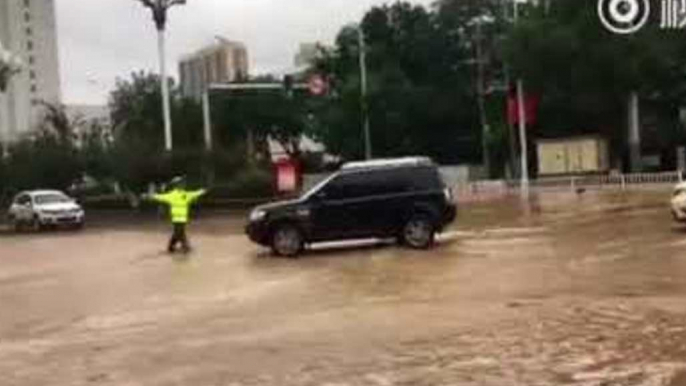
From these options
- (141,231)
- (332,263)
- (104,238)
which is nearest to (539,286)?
(332,263)

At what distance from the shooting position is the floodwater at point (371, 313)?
45.4ft

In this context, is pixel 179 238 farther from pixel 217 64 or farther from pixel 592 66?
pixel 217 64

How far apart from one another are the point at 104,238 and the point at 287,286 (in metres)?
22.8

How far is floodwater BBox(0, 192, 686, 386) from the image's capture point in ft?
45.4

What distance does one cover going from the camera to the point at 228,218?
54594mm

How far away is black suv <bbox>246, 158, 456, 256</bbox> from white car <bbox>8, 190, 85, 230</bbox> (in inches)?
1034

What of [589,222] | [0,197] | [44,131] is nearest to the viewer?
[589,222]

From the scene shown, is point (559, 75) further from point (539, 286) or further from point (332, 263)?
point (539, 286)

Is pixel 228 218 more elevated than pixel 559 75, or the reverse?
pixel 559 75

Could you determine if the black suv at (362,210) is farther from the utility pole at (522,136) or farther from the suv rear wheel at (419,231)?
the utility pole at (522,136)

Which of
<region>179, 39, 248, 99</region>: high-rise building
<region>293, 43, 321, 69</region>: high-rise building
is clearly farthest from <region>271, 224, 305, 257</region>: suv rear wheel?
<region>179, 39, 248, 99</region>: high-rise building

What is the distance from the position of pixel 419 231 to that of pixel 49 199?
29884mm

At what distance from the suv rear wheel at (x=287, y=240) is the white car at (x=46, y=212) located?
86.5 feet

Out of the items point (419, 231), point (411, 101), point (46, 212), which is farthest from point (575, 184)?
A: point (419, 231)
